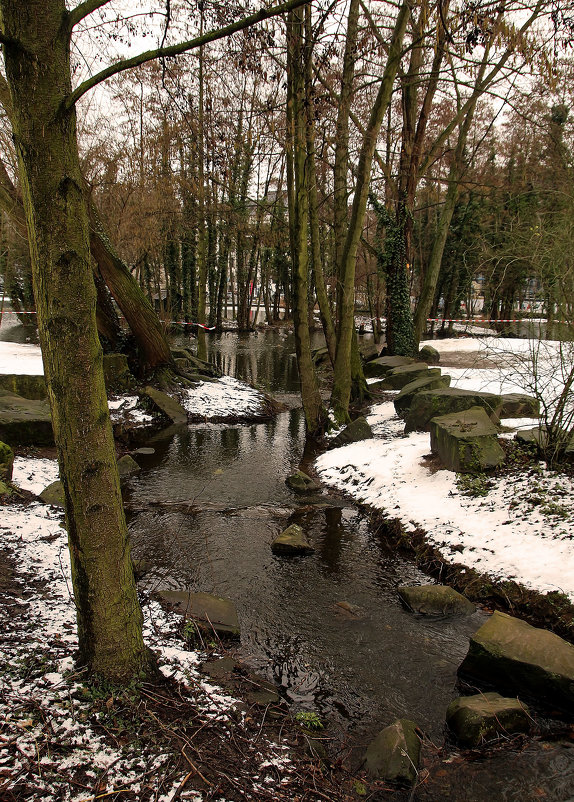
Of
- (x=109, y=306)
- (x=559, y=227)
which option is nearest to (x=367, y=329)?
(x=109, y=306)

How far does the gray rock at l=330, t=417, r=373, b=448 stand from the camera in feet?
32.6

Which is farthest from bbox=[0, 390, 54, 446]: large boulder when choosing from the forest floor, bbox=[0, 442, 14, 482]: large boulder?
the forest floor

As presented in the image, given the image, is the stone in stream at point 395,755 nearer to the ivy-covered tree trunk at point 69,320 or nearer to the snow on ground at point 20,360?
the ivy-covered tree trunk at point 69,320

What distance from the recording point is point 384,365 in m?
15.8

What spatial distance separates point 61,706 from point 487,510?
469 cm

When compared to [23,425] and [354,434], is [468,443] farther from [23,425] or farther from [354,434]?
[23,425]

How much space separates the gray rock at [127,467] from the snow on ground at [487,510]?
10.4 feet

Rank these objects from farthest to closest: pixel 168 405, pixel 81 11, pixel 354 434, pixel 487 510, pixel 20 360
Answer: pixel 20 360 → pixel 168 405 → pixel 354 434 → pixel 487 510 → pixel 81 11

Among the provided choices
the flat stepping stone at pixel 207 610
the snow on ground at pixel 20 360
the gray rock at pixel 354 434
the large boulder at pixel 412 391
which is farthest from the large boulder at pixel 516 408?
the snow on ground at pixel 20 360

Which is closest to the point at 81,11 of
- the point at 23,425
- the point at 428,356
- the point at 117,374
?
the point at 23,425

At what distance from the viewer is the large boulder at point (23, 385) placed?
10461 millimetres

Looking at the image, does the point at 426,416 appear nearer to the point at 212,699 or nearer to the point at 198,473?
the point at 198,473

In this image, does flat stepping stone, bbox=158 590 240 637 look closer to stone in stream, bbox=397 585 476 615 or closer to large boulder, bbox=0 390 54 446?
stone in stream, bbox=397 585 476 615

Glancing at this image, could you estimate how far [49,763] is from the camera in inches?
91.7
